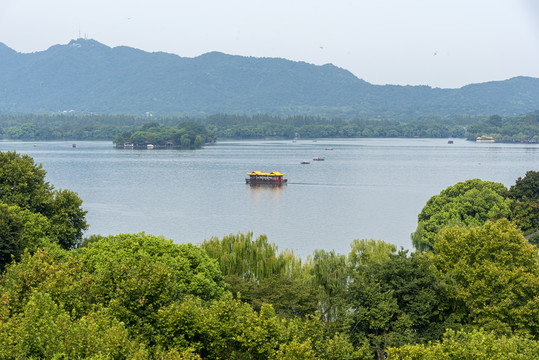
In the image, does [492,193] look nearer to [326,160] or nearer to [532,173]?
[532,173]

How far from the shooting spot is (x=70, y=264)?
102ft

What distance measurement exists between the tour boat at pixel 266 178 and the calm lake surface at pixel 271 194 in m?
2.45

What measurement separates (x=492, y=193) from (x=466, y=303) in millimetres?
32953

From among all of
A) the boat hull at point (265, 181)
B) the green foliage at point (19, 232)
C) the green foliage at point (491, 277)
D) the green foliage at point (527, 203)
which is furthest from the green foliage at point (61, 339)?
the boat hull at point (265, 181)

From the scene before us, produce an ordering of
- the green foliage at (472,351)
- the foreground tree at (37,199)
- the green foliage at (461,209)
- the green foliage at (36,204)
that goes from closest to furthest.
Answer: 1. the green foliage at (472,351)
2. the green foliage at (36,204)
3. the foreground tree at (37,199)
4. the green foliage at (461,209)

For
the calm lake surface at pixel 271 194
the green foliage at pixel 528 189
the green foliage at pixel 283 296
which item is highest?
the green foliage at pixel 528 189

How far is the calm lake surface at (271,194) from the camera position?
80312 millimetres

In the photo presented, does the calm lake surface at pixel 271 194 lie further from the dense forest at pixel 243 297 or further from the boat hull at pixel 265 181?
the dense forest at pixel 243 297

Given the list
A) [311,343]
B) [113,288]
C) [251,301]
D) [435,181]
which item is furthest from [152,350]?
[435,181]

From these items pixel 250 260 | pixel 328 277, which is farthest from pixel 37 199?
pixel 328 277

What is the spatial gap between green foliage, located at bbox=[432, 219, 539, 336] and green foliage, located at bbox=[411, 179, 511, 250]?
76.1 ft

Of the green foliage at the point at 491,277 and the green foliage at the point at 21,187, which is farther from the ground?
the green foliage at the point at 21,187

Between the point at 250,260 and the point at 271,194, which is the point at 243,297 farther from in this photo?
the point at 271,194

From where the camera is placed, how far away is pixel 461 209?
5938cm
